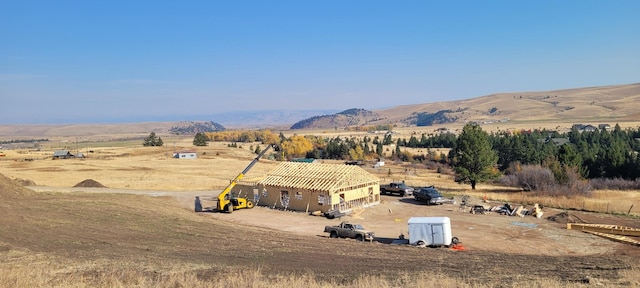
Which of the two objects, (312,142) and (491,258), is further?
(312,142)

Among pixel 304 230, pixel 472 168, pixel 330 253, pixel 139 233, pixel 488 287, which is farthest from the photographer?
pixel 472 168

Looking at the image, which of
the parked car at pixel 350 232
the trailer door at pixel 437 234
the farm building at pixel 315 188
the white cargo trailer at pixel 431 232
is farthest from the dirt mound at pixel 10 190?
the trailer door at pixel 437 234

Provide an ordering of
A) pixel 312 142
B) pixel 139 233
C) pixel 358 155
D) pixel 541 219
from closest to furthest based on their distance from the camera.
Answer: pixel 139 233
pixel 541 219
pixel 358 155
pixel 312 142

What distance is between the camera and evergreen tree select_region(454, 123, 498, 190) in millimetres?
52125

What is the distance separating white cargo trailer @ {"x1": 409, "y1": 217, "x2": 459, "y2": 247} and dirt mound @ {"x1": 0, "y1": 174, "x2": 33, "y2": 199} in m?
31.2

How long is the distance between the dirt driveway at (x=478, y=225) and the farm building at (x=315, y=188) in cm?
123

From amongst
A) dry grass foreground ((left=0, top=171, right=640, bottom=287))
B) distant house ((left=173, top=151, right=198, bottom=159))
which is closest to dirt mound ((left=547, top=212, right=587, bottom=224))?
dry grass foreground ((left=0, top=171, right=640, bottom=287))

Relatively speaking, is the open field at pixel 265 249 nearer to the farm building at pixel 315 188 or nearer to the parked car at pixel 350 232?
the parked car at pixel 350 232

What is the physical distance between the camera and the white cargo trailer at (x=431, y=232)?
2553 cm

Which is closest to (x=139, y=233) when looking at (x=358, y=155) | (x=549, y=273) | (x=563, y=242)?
(x=549, y=273)

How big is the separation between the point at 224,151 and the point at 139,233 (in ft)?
285

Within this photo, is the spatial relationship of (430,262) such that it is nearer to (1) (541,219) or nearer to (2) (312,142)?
(1) (541,219)

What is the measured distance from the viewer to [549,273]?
57.0 ft

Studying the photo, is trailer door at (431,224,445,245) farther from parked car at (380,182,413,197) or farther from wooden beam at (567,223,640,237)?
parked car at (380,182,413,197)
